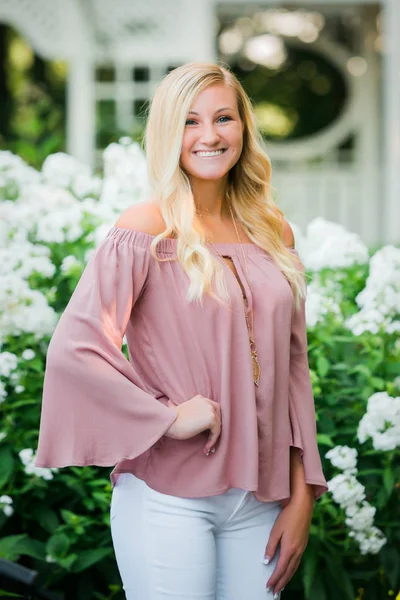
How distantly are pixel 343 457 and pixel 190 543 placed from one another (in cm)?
101

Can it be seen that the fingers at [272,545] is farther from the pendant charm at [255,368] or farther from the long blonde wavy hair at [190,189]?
the long blonde wavy hair at [190,189]

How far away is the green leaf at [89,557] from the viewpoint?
2828mm

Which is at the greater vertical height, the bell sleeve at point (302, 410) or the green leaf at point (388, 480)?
the bell sleeve at point (302, 410)

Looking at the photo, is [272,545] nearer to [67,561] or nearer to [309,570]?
[309,570]

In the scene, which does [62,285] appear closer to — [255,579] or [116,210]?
[116,210]

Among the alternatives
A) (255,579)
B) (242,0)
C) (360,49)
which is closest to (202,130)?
(255,579)

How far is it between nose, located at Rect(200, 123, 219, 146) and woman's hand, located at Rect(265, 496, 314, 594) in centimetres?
86

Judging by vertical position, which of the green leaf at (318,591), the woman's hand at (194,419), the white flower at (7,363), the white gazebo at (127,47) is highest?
the white gazebo at (127,47)

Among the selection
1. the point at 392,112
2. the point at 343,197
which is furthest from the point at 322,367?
the point at 343,197

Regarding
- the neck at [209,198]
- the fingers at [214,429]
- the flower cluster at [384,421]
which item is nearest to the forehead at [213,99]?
the neck at [209,198]

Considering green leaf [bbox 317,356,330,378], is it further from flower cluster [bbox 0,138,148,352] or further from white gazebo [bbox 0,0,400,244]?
white gazebo [bbox 0,0,400,244]

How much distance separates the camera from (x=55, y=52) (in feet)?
27.7

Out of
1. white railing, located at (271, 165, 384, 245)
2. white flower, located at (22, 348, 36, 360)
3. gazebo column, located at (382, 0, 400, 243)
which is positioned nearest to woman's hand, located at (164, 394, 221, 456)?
white flower, located at (22, 348, 36, 360)

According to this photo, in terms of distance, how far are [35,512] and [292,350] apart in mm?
1234
